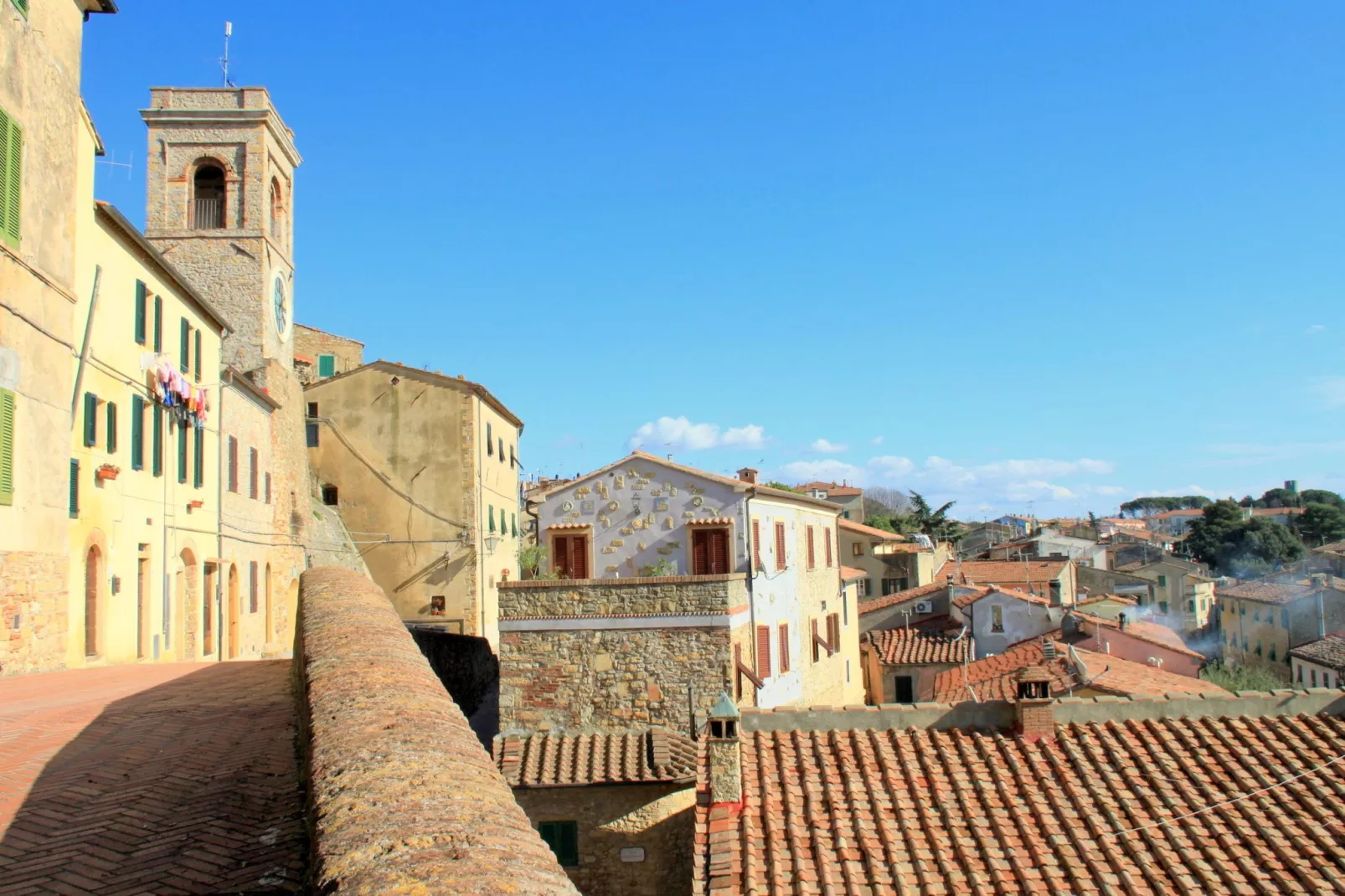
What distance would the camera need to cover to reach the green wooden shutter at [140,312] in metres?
19.8

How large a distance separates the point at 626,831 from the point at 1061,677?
10.7 meters

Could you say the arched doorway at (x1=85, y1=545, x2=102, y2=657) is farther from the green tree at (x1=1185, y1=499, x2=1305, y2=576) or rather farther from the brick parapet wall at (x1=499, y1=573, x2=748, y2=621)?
the green tree at (x1=1185, y1=499, x2=1305, y2=576)

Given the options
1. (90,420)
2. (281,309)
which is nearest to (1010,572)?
(281,309)

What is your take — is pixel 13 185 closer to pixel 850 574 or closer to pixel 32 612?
pixel 32 612

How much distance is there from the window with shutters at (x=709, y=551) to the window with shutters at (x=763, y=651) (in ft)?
5.57

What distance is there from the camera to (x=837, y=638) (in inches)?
1383

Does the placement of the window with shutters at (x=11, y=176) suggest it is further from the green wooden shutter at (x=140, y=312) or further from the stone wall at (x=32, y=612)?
the green wooden shutter at (x=140, y=312)

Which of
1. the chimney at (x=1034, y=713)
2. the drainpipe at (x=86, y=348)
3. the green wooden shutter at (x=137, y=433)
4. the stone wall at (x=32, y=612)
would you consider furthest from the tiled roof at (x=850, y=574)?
the stone wall at (x=32, y=612)

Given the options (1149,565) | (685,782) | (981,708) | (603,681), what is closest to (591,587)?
(603,681)

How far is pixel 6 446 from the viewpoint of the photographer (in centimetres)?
1341

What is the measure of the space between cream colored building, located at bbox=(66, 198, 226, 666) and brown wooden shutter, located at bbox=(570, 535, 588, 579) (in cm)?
830

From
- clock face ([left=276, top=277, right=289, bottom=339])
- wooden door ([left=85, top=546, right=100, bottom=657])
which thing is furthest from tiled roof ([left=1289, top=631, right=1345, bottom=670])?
wooden door ([left=85, top=546, right=100, bottom=657])

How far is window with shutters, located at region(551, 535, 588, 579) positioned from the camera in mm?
26766

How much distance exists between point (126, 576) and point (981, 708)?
14741 mm
